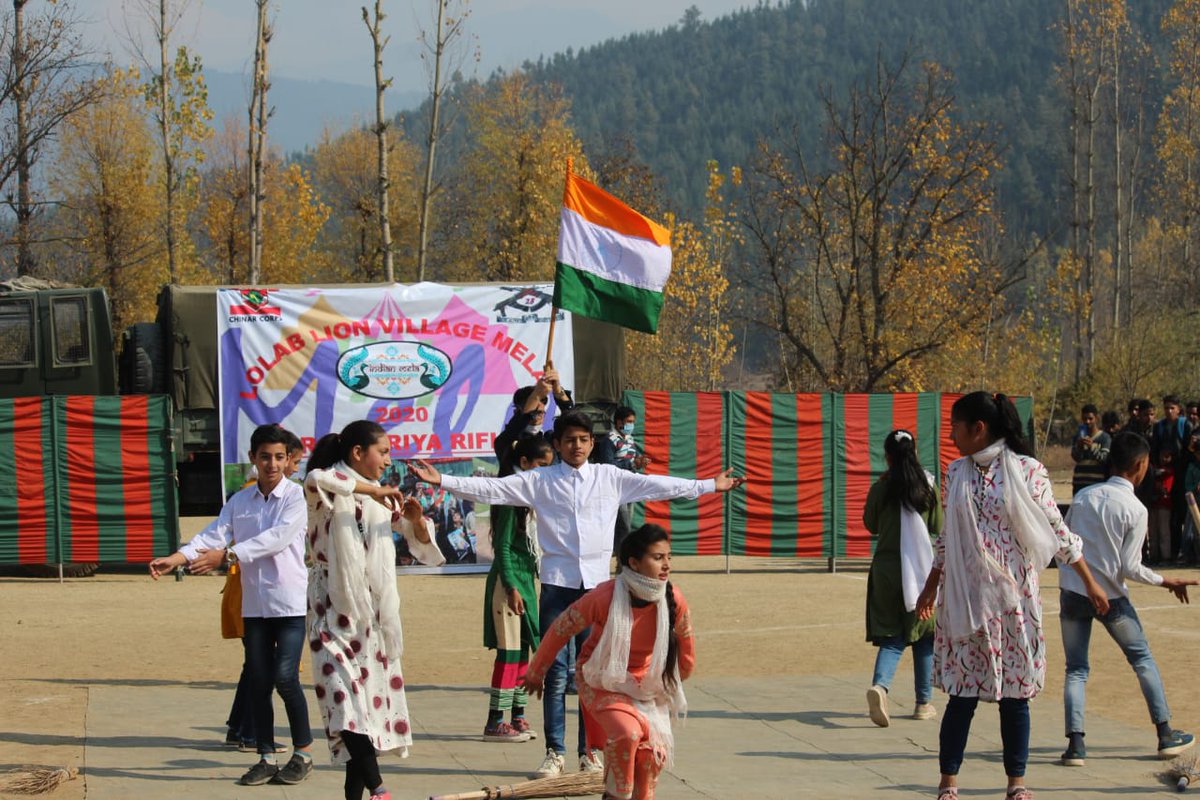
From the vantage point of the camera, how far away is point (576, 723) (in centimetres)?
920

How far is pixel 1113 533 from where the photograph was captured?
309 inches

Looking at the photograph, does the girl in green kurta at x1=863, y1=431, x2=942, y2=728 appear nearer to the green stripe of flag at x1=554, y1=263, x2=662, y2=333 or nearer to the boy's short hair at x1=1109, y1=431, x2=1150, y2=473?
the boy's short hair at x1=1109, y1=431, x2=1150, y2=473

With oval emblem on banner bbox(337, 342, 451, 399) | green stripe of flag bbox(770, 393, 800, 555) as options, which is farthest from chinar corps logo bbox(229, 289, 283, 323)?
green stripe of flag bbox(770, 393, 800, 555)

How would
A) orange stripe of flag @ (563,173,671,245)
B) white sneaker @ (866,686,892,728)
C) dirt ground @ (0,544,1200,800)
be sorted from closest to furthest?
1. white sneaker @ (866,686,892,728)
2. dirt ground @ (0,544,1200,800)
3. orange stripe of flag @ (563,173,671,245)

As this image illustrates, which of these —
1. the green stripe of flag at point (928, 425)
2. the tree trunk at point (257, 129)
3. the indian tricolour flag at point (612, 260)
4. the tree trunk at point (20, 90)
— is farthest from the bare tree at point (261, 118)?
the indian tricolour flag at point (612, 260)

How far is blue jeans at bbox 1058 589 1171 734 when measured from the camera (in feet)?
26.2

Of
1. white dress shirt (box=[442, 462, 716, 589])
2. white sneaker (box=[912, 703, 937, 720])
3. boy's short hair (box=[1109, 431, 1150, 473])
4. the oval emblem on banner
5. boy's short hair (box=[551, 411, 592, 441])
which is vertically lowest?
white sneaker (box=[912, 703, 937, 720])

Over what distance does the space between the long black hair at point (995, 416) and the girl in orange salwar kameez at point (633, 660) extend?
5.12 ft

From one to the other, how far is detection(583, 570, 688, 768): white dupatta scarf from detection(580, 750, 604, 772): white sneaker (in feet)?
4.67

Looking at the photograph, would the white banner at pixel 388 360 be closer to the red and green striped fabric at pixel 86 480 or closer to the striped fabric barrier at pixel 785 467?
the red and green striped fabric at pixel 86 480

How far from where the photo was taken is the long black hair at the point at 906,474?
29.9ft

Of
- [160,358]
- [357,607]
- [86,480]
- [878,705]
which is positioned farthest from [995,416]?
[86,480]

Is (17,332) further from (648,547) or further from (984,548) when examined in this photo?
(984,548)

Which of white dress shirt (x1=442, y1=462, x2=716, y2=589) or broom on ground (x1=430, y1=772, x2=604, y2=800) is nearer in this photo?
broom on ground (x1=430, y1=772, x2=604, y2=800)
